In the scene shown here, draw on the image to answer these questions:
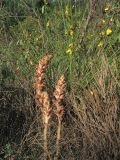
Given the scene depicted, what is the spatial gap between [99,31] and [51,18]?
0.72 m

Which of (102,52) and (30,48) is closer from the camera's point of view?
(102,52)

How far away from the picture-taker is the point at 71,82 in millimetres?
3926

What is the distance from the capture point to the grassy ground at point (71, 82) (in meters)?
3.21

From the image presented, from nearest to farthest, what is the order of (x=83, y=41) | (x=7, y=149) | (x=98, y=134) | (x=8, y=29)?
(x=98, y=134), (x=7, y=149), (x=83, y=41), (x=8, y=29)

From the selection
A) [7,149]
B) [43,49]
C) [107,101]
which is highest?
[43,49]

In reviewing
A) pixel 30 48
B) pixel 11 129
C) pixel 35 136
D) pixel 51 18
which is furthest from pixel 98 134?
pixel 51 18

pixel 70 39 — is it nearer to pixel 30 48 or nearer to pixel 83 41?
pixel 83 41

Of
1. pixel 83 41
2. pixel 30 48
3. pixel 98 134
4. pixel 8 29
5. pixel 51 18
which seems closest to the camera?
pixel 98 134

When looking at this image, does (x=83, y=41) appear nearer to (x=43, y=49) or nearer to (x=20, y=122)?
(x=43, y=49)

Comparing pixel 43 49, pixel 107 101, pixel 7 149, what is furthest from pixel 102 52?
pixel 7 149

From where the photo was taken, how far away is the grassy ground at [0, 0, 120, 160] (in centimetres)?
321

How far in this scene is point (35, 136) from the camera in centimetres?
349

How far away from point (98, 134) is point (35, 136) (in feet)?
1.71

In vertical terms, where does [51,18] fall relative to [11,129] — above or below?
above
